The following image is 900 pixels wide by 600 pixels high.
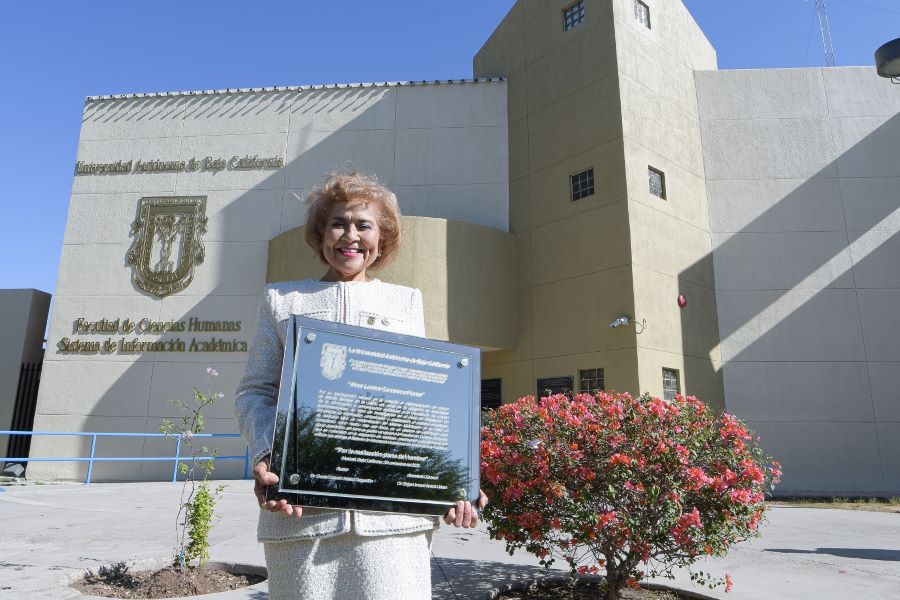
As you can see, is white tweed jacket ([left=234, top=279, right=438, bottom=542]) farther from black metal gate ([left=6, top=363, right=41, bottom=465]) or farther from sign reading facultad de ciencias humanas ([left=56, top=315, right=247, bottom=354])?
black metal gate ([left=6, top=363, right=41, bottom=465])

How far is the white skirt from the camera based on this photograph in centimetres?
168

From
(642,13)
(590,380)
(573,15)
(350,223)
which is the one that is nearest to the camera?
(350,223)

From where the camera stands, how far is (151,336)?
1534 cm

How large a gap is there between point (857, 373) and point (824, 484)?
260 centimetres

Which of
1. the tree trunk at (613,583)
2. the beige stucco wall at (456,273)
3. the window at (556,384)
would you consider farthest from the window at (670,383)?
the tree trunk at (613,583)

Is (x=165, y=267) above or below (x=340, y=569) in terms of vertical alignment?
above

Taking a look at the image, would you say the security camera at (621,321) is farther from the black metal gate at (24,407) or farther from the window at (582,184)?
the black metal gate at (24,407)

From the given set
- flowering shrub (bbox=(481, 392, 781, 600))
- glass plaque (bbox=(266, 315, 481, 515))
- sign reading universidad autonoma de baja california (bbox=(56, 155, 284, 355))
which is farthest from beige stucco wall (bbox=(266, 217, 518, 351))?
glass plaque (bbox=(266, 315, 481, 515))

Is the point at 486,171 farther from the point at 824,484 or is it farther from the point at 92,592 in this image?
the point at 92,592

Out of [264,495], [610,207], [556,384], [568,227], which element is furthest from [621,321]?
[264,495]

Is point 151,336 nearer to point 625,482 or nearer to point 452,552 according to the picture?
point 452,552

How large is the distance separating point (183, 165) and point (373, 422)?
55.4 feet

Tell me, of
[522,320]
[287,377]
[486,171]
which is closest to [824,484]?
[522,320]

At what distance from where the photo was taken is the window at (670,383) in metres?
12.4
